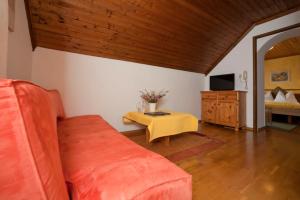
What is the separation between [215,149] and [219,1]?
2.37m

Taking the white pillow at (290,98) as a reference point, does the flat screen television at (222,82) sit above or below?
above

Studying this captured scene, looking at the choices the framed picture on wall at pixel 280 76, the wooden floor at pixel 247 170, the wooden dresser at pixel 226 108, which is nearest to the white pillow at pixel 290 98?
the framed picture on wall at pixel 280 76

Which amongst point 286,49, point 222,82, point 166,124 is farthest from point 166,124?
point 286,49

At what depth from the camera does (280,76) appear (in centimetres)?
580

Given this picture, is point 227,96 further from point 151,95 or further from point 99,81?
point 99,81

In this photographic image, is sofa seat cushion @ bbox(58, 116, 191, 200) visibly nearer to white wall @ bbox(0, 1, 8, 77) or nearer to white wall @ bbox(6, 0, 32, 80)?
white wall @ bbox(0, 1, 8, 77)

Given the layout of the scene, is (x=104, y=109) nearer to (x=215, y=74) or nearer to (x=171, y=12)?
(x=171, y=12)

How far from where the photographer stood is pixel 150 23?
2.47m

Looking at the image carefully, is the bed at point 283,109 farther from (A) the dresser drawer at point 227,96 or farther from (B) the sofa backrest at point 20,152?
(B) the sofa backrest at point 20,152

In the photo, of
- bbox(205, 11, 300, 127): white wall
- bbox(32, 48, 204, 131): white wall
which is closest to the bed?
bbox(205, 11, 300, 127): white wall

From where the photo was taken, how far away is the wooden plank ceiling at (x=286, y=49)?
14.2 feet

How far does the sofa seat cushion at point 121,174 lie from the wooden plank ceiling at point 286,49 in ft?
17.9

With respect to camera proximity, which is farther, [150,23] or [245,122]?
[245,122]

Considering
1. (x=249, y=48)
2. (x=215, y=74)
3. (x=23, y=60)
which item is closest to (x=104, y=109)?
(x=23, y=60)
